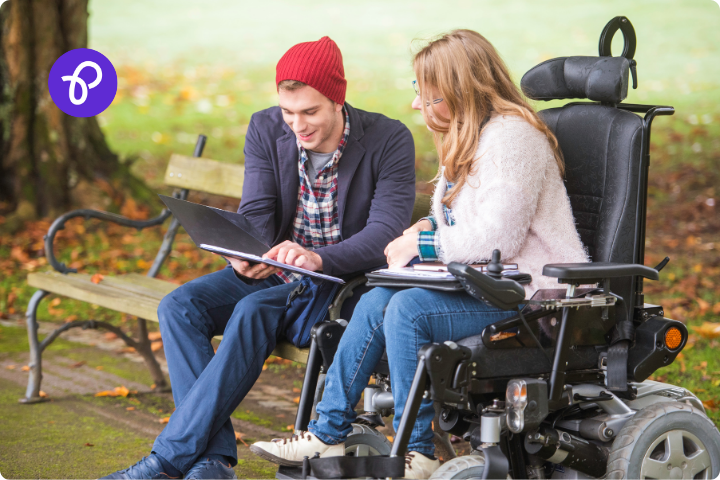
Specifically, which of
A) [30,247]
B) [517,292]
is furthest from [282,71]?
[30,247]

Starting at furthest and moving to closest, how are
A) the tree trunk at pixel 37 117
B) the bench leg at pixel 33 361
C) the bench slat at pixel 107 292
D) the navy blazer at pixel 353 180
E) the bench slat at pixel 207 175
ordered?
1. the tree trunk at pixel 37 117
2. the bench slat at pixel 207 175
3. the bench leg at pixel 33 361
4. the bench slat at pixel 107 292
5. the navy blazer at pixel 353 180

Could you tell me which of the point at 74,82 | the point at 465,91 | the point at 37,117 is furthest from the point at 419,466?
the point at 74,82

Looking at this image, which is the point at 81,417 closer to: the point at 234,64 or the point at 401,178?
the point at 401,178

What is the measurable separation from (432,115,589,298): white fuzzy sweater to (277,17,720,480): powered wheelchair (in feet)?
0.48

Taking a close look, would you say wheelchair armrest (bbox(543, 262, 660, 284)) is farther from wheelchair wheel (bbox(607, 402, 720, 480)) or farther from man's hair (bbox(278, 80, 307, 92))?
man's hair (bbox(278, 80, 307, 92))

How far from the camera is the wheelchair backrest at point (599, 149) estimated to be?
2553 millimetres

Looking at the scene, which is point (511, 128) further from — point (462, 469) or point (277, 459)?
point (277, 459)

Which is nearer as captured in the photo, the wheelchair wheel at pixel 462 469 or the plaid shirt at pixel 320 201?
the wheelchair wheel at pixel 462 469

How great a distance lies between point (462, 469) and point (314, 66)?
1565mm

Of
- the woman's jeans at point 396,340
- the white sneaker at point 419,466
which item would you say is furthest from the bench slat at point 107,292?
the white sneaker at point 419,466

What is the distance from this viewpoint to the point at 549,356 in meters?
2.41

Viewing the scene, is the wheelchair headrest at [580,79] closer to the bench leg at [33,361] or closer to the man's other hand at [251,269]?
the man's other hand at [251,269]

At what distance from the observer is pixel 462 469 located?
2232 mm

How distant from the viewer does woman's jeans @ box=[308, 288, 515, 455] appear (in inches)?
90.8
